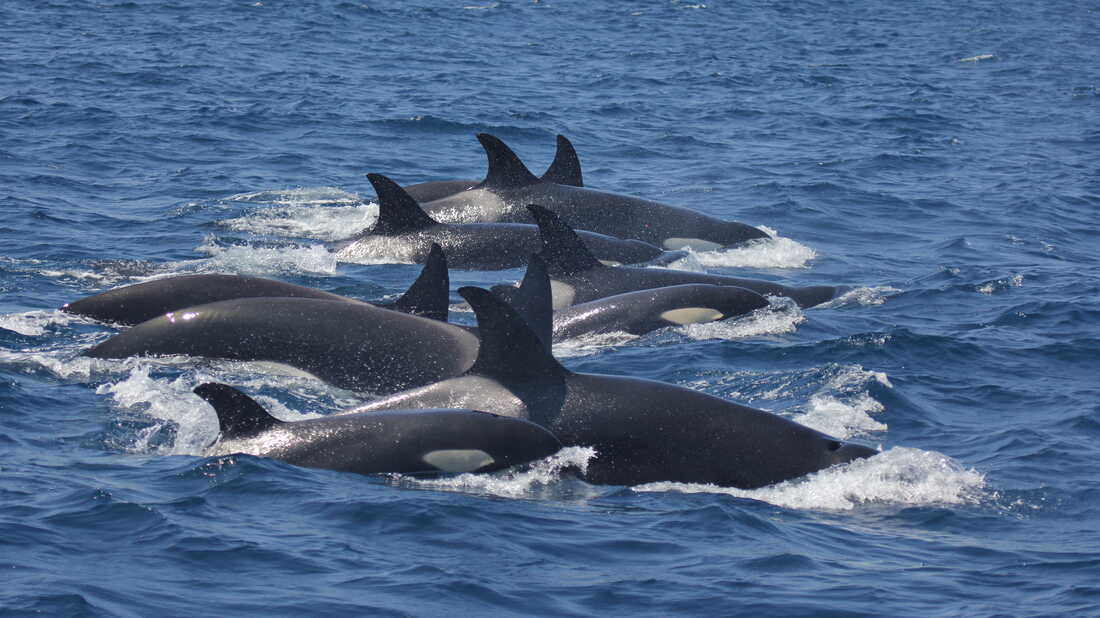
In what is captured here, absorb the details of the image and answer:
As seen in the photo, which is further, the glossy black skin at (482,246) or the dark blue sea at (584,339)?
the glossy black skin at (482,246)

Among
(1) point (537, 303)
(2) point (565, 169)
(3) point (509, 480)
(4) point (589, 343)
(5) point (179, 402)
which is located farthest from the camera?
(2) point (565, 169)

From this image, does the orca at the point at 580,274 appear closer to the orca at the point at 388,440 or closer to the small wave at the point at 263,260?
the small wave at the point at 263,260

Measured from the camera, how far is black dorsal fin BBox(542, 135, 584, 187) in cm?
1950

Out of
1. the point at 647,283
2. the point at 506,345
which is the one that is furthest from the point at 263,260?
the point at 506,345

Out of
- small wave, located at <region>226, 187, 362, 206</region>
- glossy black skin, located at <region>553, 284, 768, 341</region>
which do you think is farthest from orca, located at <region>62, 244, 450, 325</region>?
small wave, located at <region>226, 187, 362, 206</region>

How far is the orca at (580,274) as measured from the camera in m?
15.4

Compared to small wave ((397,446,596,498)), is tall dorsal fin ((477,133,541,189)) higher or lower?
higher

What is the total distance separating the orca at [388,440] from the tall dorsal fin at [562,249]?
5.48 metres

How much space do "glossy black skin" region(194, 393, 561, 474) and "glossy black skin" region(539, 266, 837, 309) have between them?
5.30 meters

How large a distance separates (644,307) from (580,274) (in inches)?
44.3

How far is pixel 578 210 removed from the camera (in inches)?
752

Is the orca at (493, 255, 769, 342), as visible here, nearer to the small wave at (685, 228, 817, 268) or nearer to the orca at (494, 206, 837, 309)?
the orca at (494, 206, 837, 309)

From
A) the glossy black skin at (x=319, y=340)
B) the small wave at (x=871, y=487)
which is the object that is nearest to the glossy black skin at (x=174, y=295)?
the glossy black skin at (x=319, y=340)

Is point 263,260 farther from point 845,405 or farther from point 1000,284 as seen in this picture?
point 1000,284
